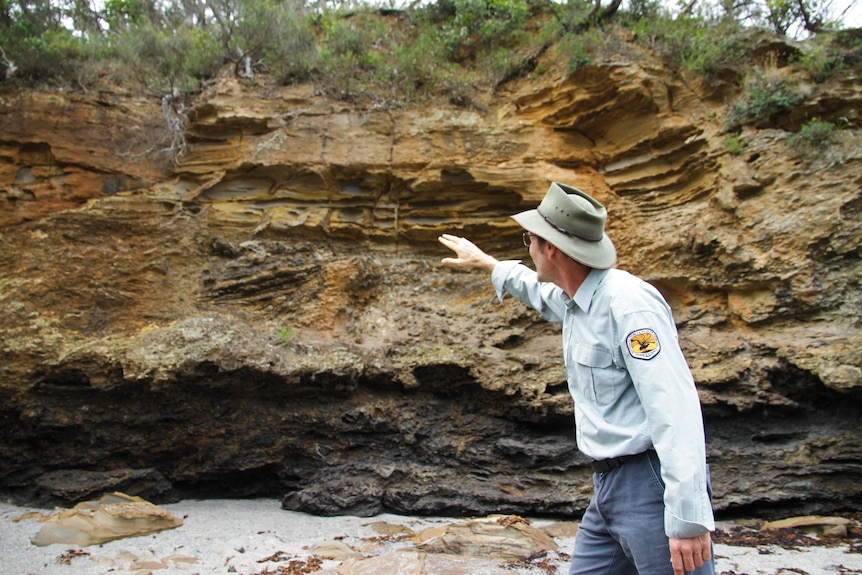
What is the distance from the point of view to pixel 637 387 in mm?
1851

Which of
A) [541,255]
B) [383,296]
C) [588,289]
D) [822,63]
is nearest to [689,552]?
[588,289]

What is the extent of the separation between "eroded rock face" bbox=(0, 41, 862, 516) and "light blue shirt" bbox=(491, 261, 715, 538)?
160 inches

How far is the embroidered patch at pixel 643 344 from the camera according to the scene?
1850mm

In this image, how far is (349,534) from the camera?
17.3ft

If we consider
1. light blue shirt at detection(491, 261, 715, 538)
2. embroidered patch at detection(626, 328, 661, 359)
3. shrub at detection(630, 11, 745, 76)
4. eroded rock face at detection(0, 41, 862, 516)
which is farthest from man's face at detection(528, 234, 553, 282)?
shrub at detection(630, 11, 745, 76)

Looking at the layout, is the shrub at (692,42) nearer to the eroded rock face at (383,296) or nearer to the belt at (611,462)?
the eroded rock face at (383,296)

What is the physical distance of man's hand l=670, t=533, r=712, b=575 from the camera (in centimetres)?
171

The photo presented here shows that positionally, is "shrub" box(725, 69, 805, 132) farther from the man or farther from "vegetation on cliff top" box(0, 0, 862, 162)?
the man

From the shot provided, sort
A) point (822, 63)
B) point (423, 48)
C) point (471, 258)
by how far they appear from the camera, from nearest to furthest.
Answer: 1. point (471, 258)
2. point (822, 63)
3. point (423, 48)

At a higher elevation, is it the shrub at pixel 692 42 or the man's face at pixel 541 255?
the shrub at pixel 692 42

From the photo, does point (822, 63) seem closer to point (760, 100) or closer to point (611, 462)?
point (760, 100)

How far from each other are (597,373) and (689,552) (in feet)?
1.97

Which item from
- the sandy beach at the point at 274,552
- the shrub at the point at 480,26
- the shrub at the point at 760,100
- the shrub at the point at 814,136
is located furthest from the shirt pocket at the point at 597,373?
the shrub at the point at 480,26

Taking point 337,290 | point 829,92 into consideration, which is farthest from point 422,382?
point 829,92
